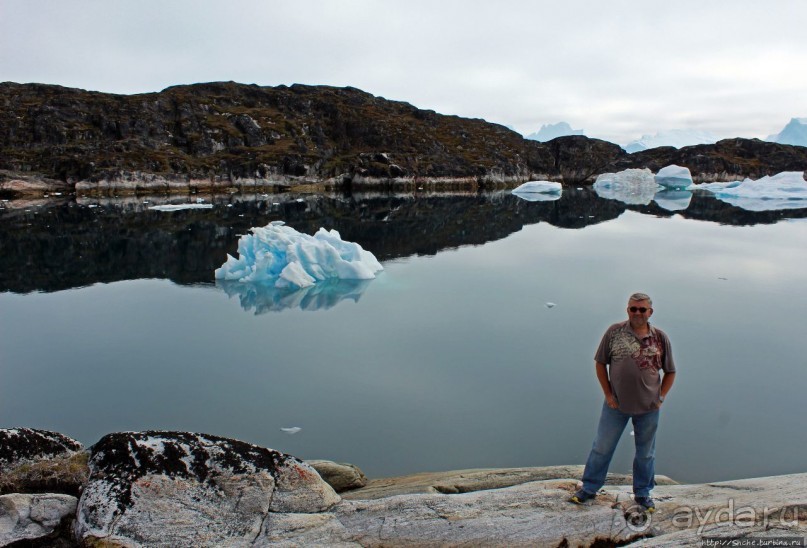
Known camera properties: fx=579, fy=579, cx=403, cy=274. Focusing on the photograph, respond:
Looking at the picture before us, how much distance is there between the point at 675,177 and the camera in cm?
8244

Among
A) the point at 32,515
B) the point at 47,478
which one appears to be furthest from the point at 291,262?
the point at 32,515

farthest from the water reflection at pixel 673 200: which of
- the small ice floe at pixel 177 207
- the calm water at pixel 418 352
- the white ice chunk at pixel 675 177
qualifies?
the small ice floe at pixel 177 207

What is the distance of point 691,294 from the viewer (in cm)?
2039

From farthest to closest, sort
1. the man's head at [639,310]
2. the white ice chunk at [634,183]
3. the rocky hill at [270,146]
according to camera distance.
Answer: the white ice chunk at [634,183]
the rocky hill at [270,146]
the man's head at [639,310]

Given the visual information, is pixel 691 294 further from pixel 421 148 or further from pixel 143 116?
pixel 143 116

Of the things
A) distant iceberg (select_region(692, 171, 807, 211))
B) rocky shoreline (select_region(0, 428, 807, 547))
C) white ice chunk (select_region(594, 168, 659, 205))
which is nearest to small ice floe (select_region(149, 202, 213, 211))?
rocky shoreline (select_region(0, 428, 807, 547))

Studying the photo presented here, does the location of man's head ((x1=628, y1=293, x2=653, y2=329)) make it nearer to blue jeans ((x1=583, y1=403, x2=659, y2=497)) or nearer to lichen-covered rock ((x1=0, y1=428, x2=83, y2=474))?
blue jeans ((x1=583, y1=403, x2=659, y2=497))

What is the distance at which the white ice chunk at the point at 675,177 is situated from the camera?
81000 millimetres

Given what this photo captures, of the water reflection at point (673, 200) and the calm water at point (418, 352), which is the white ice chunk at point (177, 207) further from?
the water reflection at point (673, 200)

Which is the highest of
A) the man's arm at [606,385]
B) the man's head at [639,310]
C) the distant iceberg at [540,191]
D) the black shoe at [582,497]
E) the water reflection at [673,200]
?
the distant iceberg at [540,191]

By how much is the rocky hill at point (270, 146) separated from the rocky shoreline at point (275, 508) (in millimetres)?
74245

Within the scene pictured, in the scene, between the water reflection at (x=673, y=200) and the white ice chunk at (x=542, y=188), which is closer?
the water reflection at (x=673, y=200)

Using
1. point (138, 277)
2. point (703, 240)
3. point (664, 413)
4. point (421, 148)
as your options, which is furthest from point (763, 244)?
point (421, 148)

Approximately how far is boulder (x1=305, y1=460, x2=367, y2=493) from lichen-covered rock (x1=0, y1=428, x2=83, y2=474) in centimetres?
284
